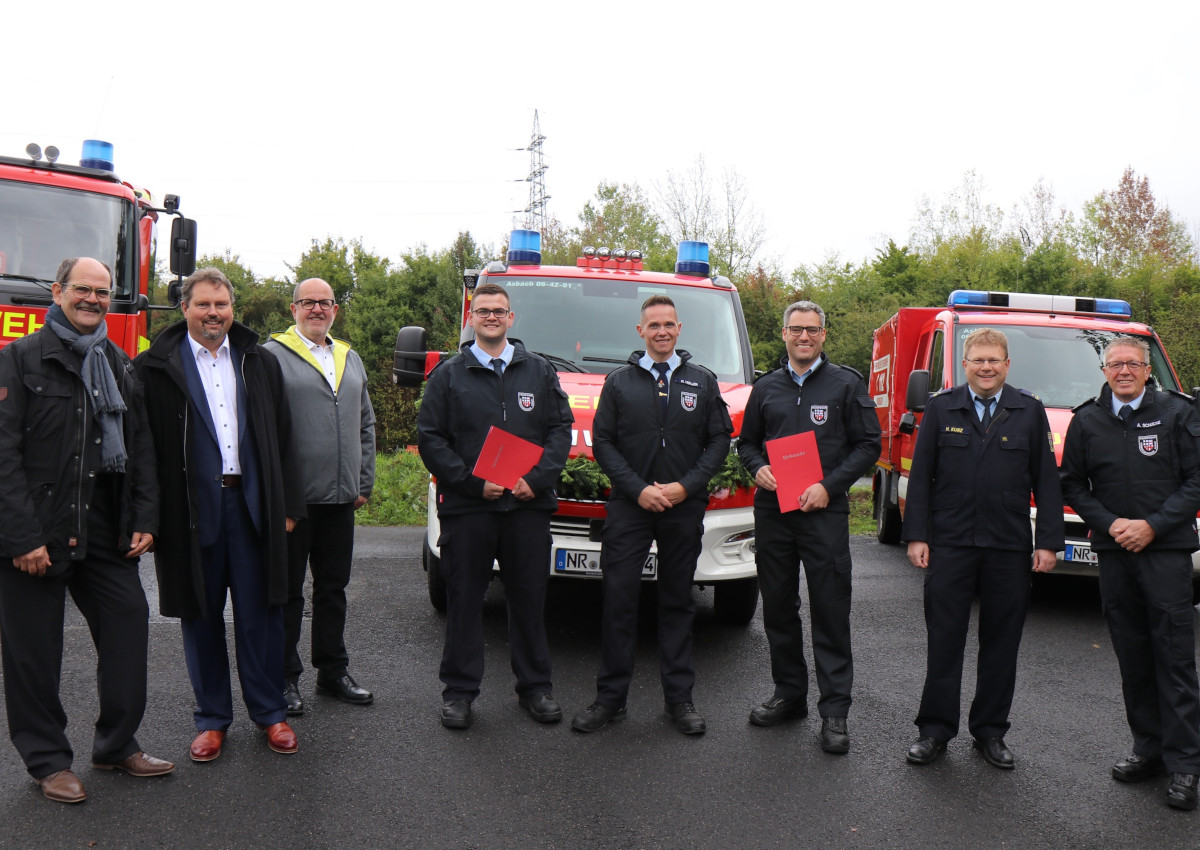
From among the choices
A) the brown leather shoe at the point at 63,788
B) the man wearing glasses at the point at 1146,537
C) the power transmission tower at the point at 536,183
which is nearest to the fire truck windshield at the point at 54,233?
the brown leather shoe at the point at 63,788

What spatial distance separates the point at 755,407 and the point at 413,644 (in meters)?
2.62

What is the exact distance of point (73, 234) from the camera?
8.38 m

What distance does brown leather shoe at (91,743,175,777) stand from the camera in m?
4.06

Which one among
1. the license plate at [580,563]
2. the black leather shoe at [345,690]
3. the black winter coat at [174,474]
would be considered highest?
the black winter coat at [174,474]

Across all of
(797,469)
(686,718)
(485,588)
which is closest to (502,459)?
(485,588)

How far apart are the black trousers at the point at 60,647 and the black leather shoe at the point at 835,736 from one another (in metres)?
2.98

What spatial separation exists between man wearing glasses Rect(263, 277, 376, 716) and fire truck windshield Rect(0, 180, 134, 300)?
→ 4165mm

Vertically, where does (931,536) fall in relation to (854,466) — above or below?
below

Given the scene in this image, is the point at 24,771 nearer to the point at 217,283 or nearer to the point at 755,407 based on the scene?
the point at 217,283

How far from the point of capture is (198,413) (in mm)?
4270

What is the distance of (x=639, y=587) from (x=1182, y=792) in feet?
8.07

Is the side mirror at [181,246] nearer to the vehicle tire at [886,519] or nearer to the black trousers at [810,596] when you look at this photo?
the black trousers at [810,596]

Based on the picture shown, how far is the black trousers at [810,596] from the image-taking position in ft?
15.9

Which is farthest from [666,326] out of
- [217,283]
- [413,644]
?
[413,644]
